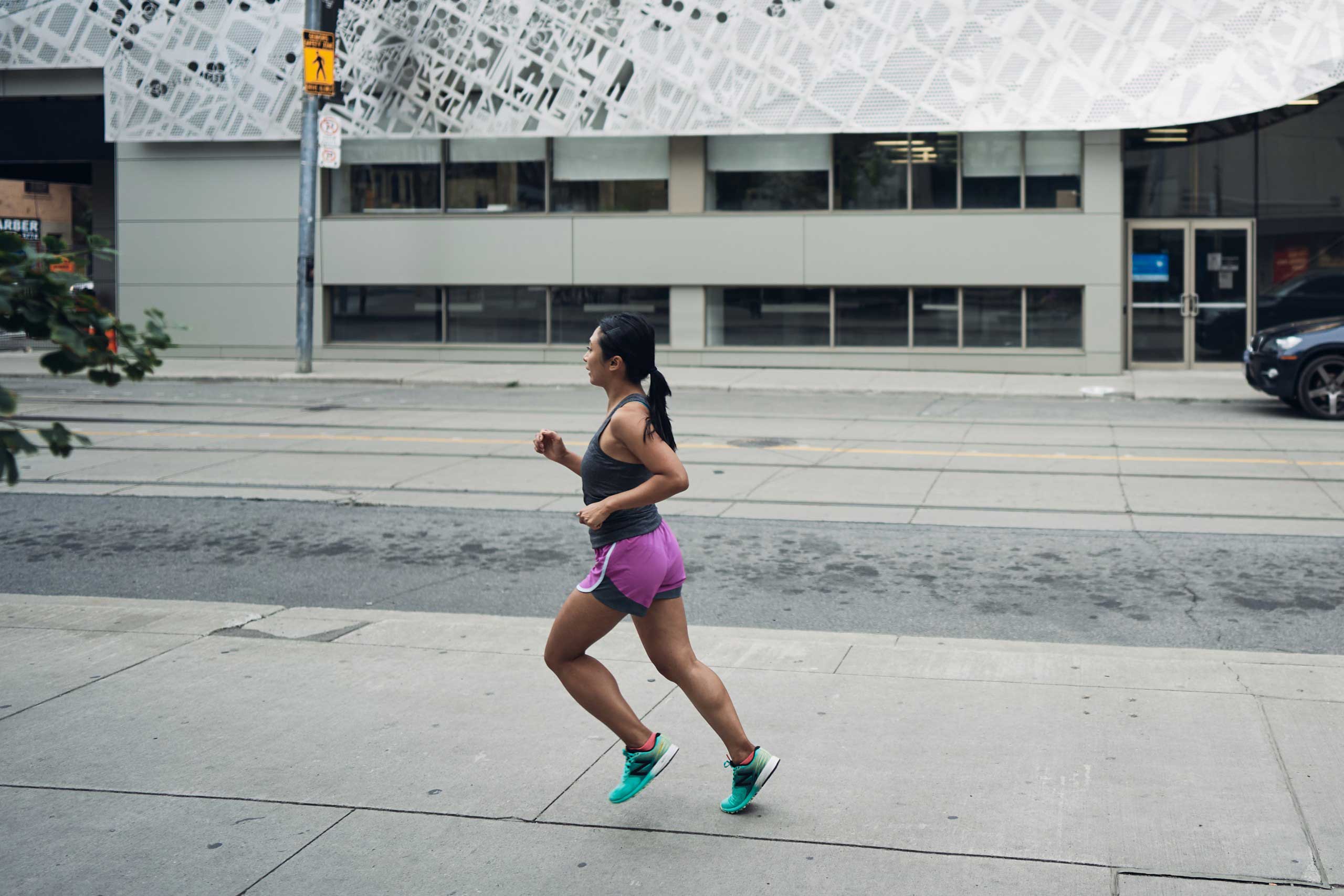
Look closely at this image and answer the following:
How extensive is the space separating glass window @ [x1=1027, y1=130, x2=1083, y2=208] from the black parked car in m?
6.36

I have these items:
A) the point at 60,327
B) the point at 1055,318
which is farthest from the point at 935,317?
the point at 60,327

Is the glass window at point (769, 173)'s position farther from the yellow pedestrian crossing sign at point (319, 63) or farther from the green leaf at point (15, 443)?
the green leaf at point (15, 443)

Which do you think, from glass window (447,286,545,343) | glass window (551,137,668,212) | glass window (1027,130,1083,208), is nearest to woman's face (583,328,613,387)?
glass window (1027,130,1083,208)

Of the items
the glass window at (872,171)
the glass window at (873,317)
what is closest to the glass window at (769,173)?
the glass window at (872,171)

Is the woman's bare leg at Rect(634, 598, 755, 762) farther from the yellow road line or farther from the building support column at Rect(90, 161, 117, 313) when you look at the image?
the building support column at Rect(90, 161, 117, 313)

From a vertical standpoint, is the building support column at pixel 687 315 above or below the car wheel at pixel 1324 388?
above

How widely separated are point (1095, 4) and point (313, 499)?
51.6ft

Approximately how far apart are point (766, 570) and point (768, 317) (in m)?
15.4

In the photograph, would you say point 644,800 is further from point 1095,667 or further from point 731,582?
point 731,582

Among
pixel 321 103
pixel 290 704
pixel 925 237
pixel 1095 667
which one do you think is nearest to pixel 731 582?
pixel 1095 667

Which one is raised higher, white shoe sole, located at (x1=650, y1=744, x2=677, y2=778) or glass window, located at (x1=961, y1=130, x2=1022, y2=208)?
glass window, located at (x1=961, y1=130, x2=1022, y2=208)

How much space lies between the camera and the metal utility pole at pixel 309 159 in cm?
2159

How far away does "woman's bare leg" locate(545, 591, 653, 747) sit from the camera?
444cm

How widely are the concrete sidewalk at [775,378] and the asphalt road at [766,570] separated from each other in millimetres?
10487
